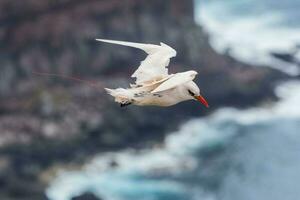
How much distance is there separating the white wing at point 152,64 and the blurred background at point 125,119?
93.7 feet

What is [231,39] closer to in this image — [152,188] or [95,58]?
[95,58]

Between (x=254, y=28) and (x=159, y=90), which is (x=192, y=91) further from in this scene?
(x=254, y=28)

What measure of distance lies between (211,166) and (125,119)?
5.84 meters

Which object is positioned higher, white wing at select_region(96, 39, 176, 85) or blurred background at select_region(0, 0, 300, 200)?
blurred background at select_region(0, 0, 300, 200)

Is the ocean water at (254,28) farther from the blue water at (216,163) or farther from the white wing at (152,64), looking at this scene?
the white wing at (152,64)

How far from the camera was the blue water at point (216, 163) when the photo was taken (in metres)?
42.6

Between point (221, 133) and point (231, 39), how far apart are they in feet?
44.3

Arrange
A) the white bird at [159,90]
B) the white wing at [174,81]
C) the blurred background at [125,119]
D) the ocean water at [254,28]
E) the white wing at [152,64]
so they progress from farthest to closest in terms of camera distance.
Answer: the ocean water at [254,28] < the blurred background at [125,119] < the white wing at [152,64] < the white bird at [159,90] < the white wing at [174,81]

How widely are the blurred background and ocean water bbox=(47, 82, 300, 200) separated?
0.06 metres

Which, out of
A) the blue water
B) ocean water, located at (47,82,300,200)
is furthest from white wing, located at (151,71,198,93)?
the blue water

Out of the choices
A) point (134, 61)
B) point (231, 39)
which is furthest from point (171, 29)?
point (231, 39)

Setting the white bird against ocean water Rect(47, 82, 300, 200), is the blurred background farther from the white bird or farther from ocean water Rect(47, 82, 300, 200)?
the white bird

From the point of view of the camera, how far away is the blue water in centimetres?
4256

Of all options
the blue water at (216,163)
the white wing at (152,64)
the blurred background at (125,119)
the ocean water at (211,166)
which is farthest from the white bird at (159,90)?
the blurred background at (125,119)
